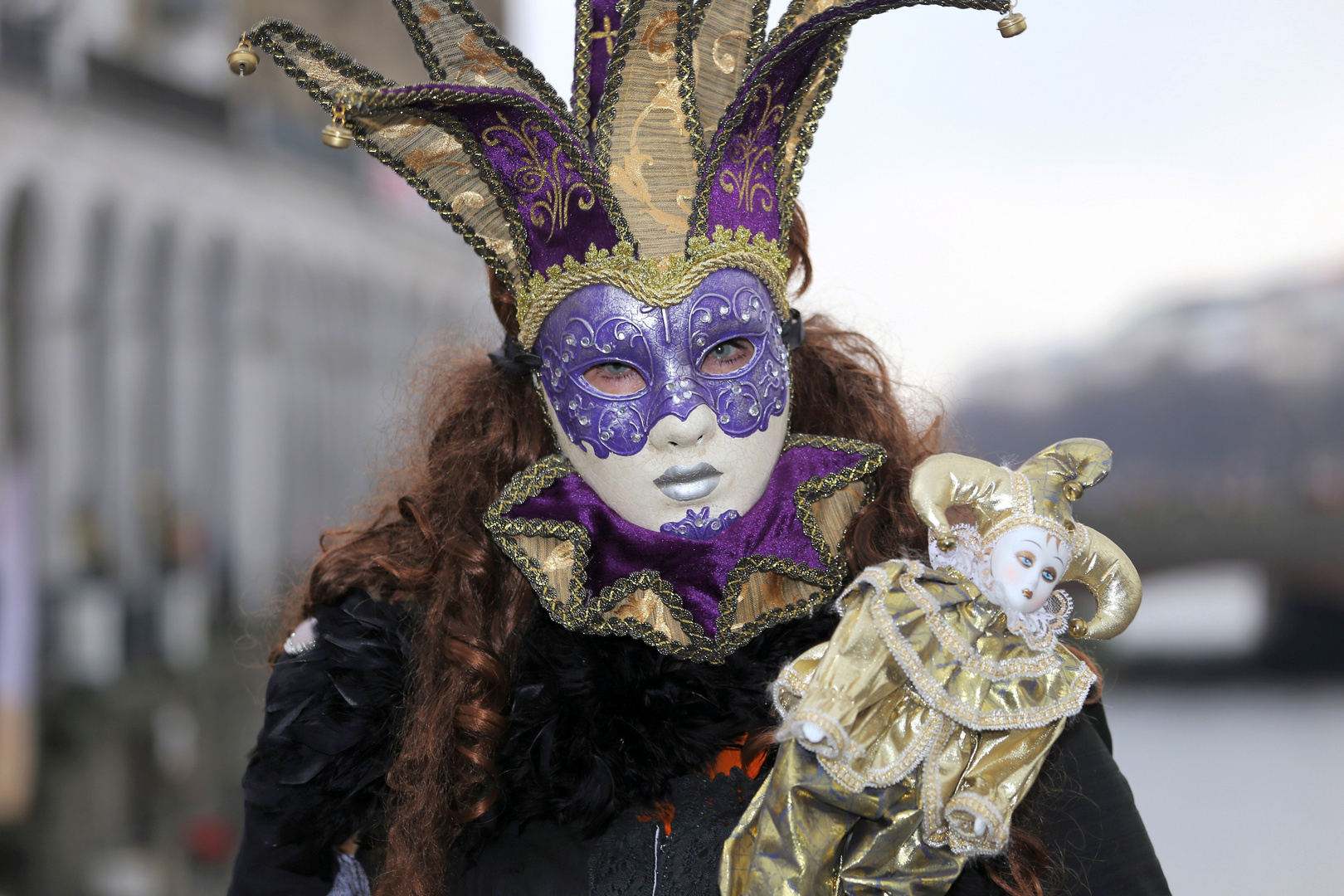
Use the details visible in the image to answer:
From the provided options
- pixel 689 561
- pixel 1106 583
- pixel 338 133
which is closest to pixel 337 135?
pixel 338 133

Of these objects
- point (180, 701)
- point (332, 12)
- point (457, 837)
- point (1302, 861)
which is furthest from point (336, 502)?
point (457, 837)

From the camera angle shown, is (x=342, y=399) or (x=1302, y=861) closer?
(x=1302, y=861)

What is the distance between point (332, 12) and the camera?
12.0 m

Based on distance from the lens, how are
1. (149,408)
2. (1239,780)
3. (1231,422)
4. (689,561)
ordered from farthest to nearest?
(1231,422), (1239,780), (149,408), (689,561)

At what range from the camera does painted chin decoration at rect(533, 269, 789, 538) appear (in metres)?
1.56

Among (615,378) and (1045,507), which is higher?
(615,378)

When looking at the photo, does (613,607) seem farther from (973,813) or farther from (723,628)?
(973,813)

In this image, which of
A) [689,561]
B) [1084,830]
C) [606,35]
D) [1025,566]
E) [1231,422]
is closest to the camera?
[1025,566]

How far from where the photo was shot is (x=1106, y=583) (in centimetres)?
133

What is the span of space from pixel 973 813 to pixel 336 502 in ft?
37.3

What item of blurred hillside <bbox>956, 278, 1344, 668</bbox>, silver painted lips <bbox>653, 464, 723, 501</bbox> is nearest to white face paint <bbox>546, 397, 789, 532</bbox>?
silver painted lips <bbox>653, 464, 723, 501</bbox>

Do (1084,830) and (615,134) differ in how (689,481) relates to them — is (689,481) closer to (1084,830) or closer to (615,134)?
(615,134)

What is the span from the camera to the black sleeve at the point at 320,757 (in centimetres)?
173

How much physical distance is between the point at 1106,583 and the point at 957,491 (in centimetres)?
21
